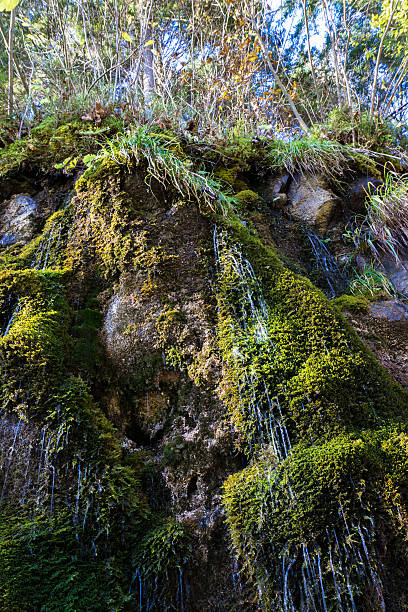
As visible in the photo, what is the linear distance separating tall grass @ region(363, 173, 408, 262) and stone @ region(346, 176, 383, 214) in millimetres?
220

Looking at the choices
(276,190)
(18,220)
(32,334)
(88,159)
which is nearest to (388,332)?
(276,190)

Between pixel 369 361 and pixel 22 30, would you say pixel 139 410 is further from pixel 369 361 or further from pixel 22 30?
pixel 22 30

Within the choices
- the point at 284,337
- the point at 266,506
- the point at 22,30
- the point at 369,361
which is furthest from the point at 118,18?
the point at 266,506

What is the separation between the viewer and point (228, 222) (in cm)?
320

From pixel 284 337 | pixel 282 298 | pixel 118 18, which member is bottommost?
pixel 284 337

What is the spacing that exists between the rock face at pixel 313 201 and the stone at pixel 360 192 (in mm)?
232

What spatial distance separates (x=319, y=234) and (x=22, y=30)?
6.36 metres

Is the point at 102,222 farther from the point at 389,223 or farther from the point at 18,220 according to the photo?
the point at 389,223

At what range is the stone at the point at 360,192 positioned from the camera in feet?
15.1

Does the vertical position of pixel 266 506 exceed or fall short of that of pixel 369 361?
it falls short

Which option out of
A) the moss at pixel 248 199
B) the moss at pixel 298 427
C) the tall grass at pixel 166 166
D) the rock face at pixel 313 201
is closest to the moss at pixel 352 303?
the moss at pixel 298 427

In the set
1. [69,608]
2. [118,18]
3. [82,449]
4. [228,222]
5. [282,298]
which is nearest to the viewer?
[69,608]

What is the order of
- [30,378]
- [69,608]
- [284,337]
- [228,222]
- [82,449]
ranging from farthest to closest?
[228,222], [284,337], [30,378], [82,449], [69,608]

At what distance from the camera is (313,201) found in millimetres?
4605
